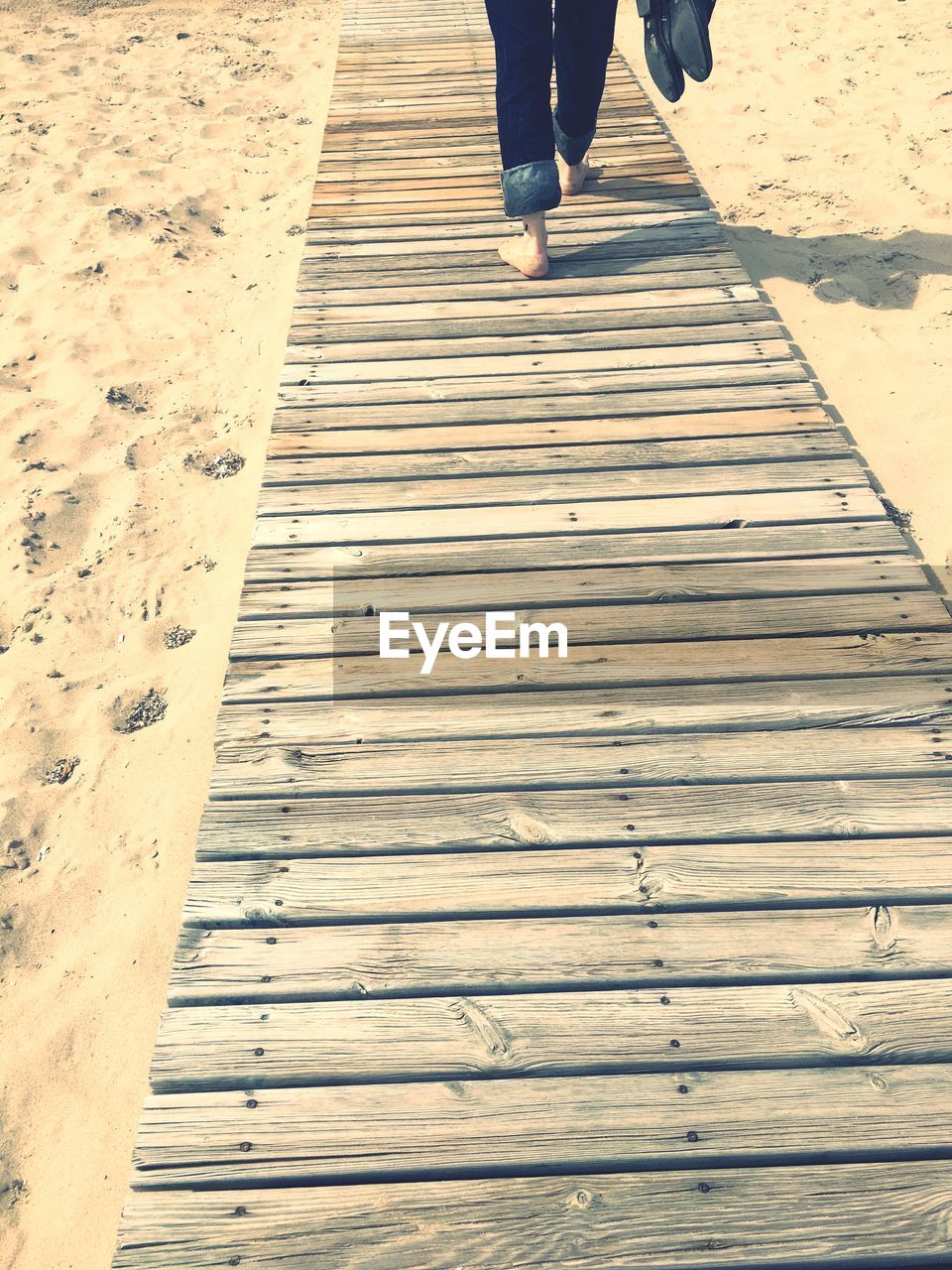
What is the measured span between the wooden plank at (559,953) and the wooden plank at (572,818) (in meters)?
0.16

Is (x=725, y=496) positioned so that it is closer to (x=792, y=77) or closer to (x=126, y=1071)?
(x=126, y=1071)

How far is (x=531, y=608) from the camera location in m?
2.48

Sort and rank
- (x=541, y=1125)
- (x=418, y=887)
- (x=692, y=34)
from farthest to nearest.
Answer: (x=692, y=34), (x=418, y=887), (x=541, y=1125)

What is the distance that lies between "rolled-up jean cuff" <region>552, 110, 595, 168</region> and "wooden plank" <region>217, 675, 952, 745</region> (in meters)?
2.58

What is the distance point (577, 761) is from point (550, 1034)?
0.60 meters

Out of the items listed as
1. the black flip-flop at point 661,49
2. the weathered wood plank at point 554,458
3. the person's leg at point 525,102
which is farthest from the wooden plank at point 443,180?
the weathered wood plank at point 554,458

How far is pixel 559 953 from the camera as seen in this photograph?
1840 millimetres

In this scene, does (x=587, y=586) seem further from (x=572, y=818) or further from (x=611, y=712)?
(x=572, y=818)

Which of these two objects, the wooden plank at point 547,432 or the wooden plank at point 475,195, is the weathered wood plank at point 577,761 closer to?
the wooden plank at point 547,432

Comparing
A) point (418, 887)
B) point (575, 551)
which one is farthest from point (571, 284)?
point (418, 887)

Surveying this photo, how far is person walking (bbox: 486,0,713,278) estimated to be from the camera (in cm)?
298

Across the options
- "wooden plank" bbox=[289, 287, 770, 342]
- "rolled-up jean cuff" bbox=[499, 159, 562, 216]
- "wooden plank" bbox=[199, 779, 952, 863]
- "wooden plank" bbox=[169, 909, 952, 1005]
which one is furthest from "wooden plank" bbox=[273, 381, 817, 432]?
"wooden plank" bbox=[169, 909, 952, 1005]

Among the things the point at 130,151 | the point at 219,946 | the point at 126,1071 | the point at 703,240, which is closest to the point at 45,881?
the point at 126,1071

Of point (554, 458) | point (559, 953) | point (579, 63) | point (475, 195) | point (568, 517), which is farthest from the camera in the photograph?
point (475, 195)
